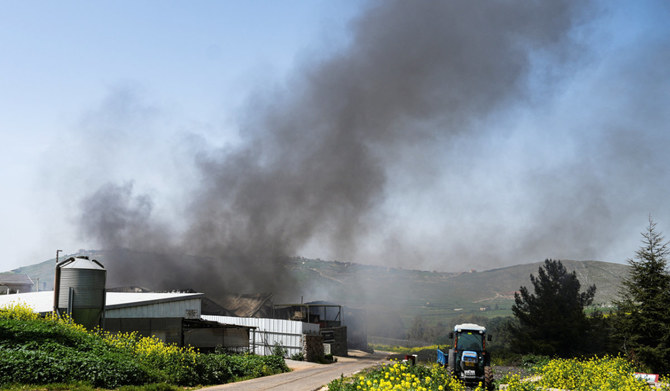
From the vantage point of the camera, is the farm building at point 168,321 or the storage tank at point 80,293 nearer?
the storage tank at point 80,293

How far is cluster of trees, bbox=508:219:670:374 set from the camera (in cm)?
2741

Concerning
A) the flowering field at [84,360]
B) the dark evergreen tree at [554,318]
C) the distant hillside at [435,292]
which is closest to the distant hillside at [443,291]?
the distant hillside at [435,292]

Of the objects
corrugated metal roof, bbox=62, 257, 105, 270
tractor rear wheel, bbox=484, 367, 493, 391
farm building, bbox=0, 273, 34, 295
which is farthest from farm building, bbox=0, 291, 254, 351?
farm building, bbox=0, 273, 34, 295

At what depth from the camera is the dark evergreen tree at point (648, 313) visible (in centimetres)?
2684

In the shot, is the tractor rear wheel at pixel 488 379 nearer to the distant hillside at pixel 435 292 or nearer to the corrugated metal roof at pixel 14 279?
the corrugated metal roof at pixel 14 279

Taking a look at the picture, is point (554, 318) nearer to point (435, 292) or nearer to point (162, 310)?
point (162, 310)

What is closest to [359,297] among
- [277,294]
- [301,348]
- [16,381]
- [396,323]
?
[396,323]

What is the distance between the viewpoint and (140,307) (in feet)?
88.7

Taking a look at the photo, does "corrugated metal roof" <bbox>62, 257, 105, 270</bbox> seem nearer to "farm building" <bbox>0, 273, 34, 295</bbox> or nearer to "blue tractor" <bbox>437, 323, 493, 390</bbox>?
A: "blue tractor" <bbox>437, 323, 493, 390</bbox>

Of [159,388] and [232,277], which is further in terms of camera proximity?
[232,277]

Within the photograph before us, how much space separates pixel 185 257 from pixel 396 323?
51.4m

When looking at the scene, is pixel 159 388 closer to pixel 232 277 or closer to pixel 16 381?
pixel 16 381

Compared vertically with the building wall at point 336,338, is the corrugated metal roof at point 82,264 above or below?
above

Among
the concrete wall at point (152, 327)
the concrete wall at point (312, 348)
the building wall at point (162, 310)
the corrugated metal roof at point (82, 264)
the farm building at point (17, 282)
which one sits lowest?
the concrete wall at point (312, 348)
